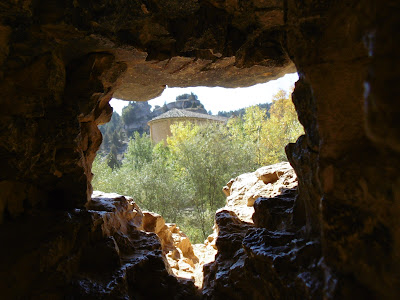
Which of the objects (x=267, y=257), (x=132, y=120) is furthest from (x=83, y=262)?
(x=132, y=120)

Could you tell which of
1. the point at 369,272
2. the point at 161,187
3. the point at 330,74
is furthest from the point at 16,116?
the point at 161,187

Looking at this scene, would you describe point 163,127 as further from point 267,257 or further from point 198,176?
point 267,257

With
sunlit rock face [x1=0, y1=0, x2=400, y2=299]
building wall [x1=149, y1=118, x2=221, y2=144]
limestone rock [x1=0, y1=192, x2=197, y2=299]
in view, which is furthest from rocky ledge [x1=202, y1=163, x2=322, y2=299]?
building wall [x1=149, y1=118, x2=221, y2=144]

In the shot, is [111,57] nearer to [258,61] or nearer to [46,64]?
[46,64]

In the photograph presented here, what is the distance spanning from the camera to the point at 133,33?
342 centimetres

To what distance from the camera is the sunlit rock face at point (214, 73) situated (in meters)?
1.70

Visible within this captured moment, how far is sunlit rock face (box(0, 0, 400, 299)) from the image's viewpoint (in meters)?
1.70

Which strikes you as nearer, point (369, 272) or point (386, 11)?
point (386, 11)

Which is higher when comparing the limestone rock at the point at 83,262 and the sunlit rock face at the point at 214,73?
the sunlit rock face at the point at 214,73

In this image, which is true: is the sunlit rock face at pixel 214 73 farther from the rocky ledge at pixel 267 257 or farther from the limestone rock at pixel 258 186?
the limestone rock at pixel 258 186

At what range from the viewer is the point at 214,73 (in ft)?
16.5

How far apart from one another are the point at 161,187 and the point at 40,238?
9.69 metres

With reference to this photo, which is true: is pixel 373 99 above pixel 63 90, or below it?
below

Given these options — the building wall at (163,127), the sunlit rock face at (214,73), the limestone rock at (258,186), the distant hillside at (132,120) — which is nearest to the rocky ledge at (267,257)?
the limestone rock at (258,186)
